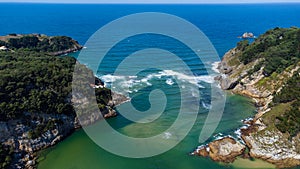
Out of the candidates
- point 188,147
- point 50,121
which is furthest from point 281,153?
point 50,121

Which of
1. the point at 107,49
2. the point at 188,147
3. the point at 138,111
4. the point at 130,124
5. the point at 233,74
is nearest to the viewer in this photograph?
the point at 188,147

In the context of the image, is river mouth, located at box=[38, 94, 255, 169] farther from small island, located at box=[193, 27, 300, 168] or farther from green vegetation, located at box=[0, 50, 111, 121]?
green vegetation, located at box=[0, 50, 111, 121]

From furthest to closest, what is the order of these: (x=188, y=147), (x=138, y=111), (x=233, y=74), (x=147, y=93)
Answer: (x=233, y=74), (x=147, y=93), (x=138, y=111), (x=188, y=147)

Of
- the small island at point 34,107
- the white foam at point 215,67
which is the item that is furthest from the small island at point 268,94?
the small island at point 34,107

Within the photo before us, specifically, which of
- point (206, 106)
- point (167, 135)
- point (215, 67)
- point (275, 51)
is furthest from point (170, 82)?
point (275, 51)

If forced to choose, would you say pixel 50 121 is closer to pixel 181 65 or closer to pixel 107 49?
pixel 181 65

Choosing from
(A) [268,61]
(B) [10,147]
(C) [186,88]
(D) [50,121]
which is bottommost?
(B) [10,147]

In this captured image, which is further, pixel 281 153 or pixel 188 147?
pixel 188 147
